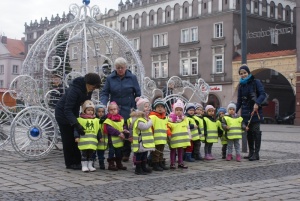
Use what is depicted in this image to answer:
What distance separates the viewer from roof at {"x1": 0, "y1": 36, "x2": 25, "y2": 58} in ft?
206

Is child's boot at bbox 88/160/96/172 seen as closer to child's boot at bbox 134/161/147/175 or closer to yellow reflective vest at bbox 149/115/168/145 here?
child's boot at bbox 134/161/147/175

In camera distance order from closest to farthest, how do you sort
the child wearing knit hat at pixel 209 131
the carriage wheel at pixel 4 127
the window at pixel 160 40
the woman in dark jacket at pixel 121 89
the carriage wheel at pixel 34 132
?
1. the woman in dark jacket at pixel 121 89
2. the carriage wheel at pixel 34 132
3. the child wearing knit hat at pixel 209 131
4. the carriage wheel at pixel 4 127
5. the window at pixel 160 40

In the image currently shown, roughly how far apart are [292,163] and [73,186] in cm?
438

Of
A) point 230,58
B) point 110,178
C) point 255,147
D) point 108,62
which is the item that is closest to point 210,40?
point 230,58

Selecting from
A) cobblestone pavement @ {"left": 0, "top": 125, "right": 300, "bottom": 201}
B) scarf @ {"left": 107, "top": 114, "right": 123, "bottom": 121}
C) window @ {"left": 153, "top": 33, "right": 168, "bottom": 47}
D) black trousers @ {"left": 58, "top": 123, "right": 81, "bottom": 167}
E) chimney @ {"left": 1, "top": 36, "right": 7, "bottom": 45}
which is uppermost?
chimney @ {"left": 1, "top": 36, "right": 7, "bottom": 45}

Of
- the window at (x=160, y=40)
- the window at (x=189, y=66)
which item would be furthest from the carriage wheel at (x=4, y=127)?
the window at (x=160, y=40)

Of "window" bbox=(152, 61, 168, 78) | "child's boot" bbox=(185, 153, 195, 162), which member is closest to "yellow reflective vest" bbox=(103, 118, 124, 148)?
"child's boot" bbox=(185, 153, 195, 162)

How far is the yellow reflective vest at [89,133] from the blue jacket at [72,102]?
0.18 meters

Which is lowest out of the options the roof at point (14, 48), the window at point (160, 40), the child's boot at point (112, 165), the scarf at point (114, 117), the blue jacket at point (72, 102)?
the child's boot at point (112, 165)

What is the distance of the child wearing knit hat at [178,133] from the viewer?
7.60 m

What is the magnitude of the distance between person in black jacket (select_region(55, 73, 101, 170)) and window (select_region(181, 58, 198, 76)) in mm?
31404

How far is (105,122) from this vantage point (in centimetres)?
732

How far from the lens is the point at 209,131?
898cm

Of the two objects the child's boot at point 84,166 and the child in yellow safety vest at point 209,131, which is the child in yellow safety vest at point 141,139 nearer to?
the child's boot at point 84,166
